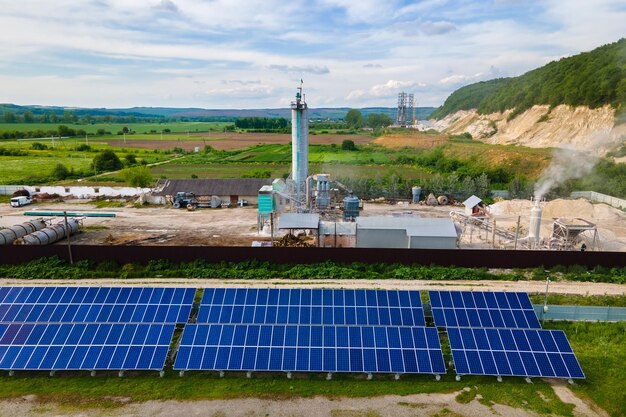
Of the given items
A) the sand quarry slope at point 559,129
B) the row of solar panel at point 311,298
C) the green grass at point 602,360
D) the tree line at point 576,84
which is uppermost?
the tree line at point 576,84

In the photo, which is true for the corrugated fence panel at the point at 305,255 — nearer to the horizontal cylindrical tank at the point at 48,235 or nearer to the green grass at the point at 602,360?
the horizontal cylindrical tank at the point at 48,235

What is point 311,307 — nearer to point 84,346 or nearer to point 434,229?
point 84,346

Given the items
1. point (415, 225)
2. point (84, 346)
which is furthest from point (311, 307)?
point (415, 225)

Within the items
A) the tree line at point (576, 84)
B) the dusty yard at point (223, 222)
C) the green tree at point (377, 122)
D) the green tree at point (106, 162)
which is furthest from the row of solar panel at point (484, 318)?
the green tree at point (377, 122)

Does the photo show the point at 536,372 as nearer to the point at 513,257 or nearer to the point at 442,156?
the point at 513,257

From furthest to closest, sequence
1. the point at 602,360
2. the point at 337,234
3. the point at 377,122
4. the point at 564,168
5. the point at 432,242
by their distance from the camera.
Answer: the point at 377,122 → the point at 564,168 → the point at 337,234 → the point at 432,242 → the point at 602,360

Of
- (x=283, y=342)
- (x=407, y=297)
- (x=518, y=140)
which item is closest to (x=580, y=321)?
(x=407, y=297)

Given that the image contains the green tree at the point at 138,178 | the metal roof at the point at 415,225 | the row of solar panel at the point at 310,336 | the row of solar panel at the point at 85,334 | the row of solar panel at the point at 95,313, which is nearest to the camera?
the row of solar panel at the point at 310,336
